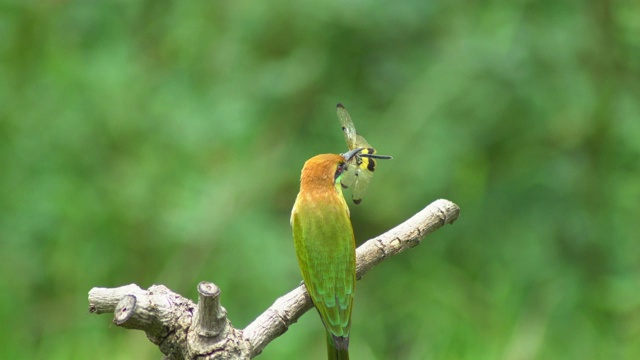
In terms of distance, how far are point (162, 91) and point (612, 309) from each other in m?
2.12

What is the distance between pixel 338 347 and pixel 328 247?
0.79 ft

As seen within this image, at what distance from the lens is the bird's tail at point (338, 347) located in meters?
2.26

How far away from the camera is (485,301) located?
410 centimetres

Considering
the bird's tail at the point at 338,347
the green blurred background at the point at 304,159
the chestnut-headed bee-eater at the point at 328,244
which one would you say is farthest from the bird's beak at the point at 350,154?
the green blurred background at the point at 304,159

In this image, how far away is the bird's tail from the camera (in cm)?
226

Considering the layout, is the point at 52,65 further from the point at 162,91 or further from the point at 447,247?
the point at 447,247

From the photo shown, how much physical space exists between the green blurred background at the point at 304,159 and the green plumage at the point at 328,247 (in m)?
1.66

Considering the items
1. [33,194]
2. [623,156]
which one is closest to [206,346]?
[33,194]

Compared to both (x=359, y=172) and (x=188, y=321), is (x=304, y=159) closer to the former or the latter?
(x=359, y=172)

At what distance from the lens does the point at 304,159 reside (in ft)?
14.2

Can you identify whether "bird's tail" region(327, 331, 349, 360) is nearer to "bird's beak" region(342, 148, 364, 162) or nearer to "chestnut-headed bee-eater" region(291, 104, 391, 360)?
"chestnut-headed bee-eater" region(291, 104, 391, 360)

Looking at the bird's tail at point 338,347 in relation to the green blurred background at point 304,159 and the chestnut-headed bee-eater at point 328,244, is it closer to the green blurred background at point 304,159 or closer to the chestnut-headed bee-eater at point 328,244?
the chestnut-headed bee-eater at point 328,244

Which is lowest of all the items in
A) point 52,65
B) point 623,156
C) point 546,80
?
point 623,156

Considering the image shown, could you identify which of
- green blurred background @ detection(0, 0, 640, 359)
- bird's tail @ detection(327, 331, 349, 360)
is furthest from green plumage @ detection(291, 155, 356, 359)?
green blurred background @ detection(0, 0, 640, 359)
